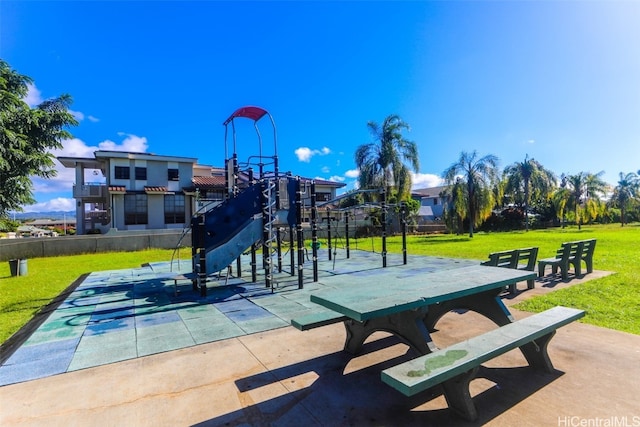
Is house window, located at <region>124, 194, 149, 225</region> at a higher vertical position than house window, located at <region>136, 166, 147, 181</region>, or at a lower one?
lower

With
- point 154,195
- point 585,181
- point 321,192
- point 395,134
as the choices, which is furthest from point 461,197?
point 585,181

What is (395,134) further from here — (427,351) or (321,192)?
(427,351)

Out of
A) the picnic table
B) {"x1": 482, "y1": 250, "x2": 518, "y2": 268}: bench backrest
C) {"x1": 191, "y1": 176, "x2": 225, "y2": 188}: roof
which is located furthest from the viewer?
{"x1": 191, "y1": 176, "x2": 225, "y2": 188}: roof

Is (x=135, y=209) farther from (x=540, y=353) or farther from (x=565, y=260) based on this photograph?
(x=540, y=353)

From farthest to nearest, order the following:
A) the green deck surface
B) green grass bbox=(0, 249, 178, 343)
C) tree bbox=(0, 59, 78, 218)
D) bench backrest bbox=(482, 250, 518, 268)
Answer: tree bbox=(0, 59, 78, 218), bench backrest bbox=(482, 250, 518, 268), green grass bbox=(0, 249, 178, 343), the green deck surface

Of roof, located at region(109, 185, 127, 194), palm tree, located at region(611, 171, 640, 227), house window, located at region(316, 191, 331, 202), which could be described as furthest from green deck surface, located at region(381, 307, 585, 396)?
palm tree, located at region(611, 171, 640, 227)

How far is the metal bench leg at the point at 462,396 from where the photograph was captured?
251cm

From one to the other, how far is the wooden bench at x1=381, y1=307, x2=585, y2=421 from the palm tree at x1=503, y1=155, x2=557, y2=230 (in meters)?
41.5

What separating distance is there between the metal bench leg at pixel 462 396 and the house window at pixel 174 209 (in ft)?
92.5

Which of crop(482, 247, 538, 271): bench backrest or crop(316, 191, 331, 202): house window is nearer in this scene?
crop(482, 247, 538, 271): bench backrest

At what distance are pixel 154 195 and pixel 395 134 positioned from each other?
20617 mm

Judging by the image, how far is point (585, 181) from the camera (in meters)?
43.0

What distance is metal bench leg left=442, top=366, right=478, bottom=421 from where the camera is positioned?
2.51 metres

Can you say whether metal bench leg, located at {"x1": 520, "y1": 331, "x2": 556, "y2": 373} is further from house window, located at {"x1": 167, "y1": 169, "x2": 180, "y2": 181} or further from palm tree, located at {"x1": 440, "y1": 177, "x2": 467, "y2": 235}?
house window, located at {"x1": 167, "y1": 169, "x2": 180, "y2": 181}
